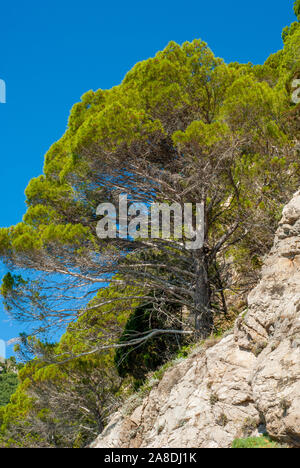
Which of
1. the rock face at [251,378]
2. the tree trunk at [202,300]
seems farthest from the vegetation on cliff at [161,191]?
the rock face at [251,378]

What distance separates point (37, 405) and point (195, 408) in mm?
11029

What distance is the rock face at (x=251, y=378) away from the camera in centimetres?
495

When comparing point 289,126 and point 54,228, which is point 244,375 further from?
point 289,126
